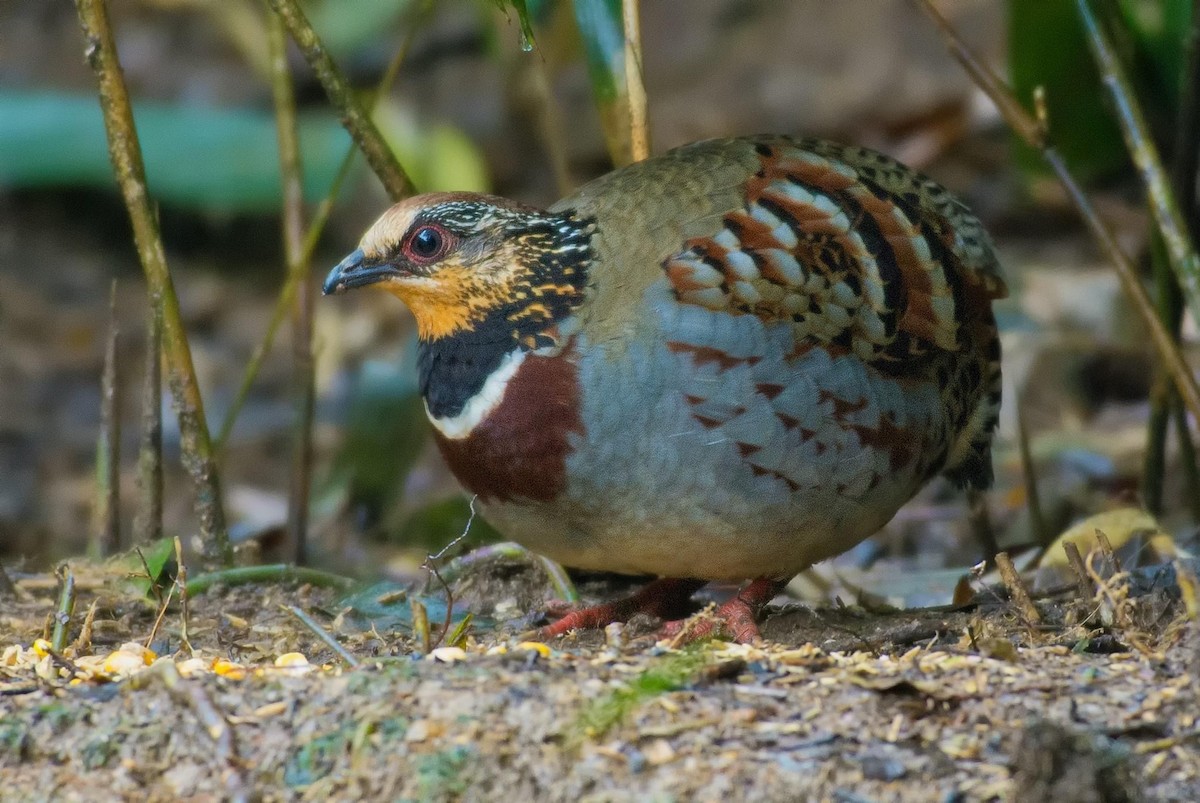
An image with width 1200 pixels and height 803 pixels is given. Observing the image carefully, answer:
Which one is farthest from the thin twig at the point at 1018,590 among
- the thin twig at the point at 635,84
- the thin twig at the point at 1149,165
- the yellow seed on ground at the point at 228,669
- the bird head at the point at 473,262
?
the yellow seed on ground at the point at 228,669

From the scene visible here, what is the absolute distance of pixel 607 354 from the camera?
162 inches

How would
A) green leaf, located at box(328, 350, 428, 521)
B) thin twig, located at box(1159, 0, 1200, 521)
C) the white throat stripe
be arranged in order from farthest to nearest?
green leaf, located at box(328, 350, 428, 521)
thin twig, located at box(1159, 0, 1200, 521)
the white throat stripe

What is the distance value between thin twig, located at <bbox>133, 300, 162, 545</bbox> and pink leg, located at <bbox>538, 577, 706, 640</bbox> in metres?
1.29

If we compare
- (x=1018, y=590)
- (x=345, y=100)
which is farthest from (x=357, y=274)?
(x=1018, y=590)

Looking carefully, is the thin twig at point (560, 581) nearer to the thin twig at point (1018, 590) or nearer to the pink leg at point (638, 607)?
the pink leg at point (638, 607)

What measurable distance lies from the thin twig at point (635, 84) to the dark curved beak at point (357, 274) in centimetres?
96

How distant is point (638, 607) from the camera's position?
15.6 ft

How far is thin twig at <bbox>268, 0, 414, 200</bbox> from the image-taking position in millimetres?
4492

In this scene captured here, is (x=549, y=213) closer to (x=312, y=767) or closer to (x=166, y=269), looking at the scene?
(x=166, y=269)

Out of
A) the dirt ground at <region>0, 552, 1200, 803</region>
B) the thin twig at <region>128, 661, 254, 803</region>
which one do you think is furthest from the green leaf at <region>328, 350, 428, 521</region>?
the thin twig at <region>128, 661, 254, 803</region>

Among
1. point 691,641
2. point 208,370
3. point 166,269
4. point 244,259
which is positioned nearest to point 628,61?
point 166,269

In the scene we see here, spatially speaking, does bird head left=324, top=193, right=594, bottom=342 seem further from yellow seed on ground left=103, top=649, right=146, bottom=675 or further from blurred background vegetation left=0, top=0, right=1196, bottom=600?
blurred background vegetation left=0, top=0, right=1196, bottom=600

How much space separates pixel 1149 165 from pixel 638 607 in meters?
1.94

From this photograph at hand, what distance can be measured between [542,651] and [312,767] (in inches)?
23.6
